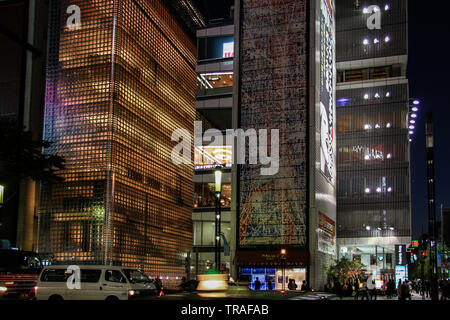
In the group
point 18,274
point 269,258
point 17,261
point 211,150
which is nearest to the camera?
point 18,274

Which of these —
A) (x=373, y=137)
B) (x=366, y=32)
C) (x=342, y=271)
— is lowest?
(x=342, y=271)

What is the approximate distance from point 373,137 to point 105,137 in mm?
45341

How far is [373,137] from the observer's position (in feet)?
274

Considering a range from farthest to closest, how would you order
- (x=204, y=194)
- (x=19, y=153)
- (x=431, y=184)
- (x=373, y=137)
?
(x=373, y=137) < (x=204, y=194) < (x=19, y=153) < (x=431, y=184)

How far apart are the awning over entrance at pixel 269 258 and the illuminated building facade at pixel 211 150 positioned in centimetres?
1204

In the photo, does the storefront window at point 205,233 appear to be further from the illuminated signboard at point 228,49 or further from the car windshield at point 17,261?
the car windshield at point 17,261

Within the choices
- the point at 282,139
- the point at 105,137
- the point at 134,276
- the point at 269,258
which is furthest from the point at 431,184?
the point at 105,137

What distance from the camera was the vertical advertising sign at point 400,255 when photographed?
239 ft

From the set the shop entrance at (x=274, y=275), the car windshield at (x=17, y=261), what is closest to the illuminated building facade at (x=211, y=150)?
the shop entrance at (x=274, y=275)

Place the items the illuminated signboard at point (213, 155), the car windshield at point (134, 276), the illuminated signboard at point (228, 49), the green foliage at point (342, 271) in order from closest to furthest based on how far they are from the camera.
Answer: the car windshield at point (134, 276), the green foliage at point (342, 271), the illuminated signboard at point (228, 49), the illuminated signboard at point (213, 155)

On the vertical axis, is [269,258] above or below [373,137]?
below

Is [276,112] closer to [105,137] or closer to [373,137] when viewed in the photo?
[105,137]
